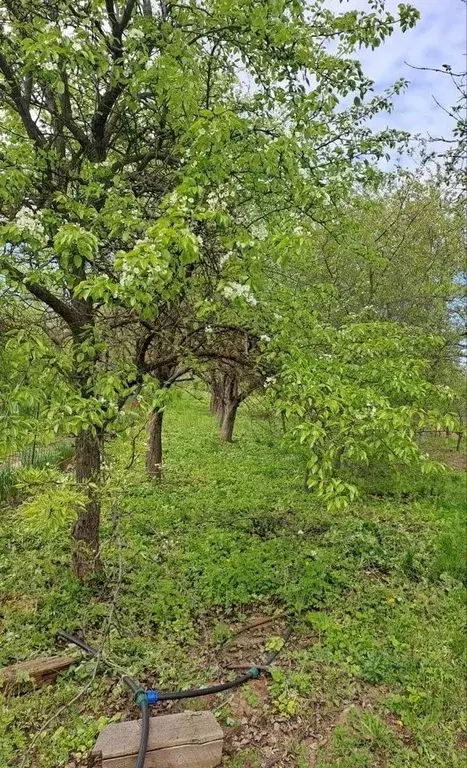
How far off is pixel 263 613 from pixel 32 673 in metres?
1.99

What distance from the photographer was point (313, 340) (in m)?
4.22

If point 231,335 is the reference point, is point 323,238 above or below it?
above

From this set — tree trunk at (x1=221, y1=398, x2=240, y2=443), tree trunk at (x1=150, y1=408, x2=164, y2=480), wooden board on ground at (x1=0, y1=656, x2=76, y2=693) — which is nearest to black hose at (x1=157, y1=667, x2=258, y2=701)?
wooden board on ground at (x1=0, y1=656, x2=76, y2=693)

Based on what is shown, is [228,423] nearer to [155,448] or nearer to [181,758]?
[155,448]

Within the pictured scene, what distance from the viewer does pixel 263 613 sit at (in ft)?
14.2

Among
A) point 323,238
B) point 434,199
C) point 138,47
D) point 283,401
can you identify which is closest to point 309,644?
point 283,401

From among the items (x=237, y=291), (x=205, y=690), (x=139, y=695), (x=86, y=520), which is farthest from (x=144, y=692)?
(x=237, y=291)

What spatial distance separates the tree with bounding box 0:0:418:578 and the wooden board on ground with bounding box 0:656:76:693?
35.4 inches

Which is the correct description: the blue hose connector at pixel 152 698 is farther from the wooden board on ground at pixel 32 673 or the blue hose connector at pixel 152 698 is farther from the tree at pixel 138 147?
the tree at pixel 138 147

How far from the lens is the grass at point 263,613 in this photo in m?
3.03

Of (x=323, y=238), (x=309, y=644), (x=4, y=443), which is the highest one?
(x=323, y=238)

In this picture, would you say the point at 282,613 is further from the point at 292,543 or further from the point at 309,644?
the point at 292,543

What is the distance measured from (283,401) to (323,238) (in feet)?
16.4

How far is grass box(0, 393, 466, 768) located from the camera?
9.95 feet
